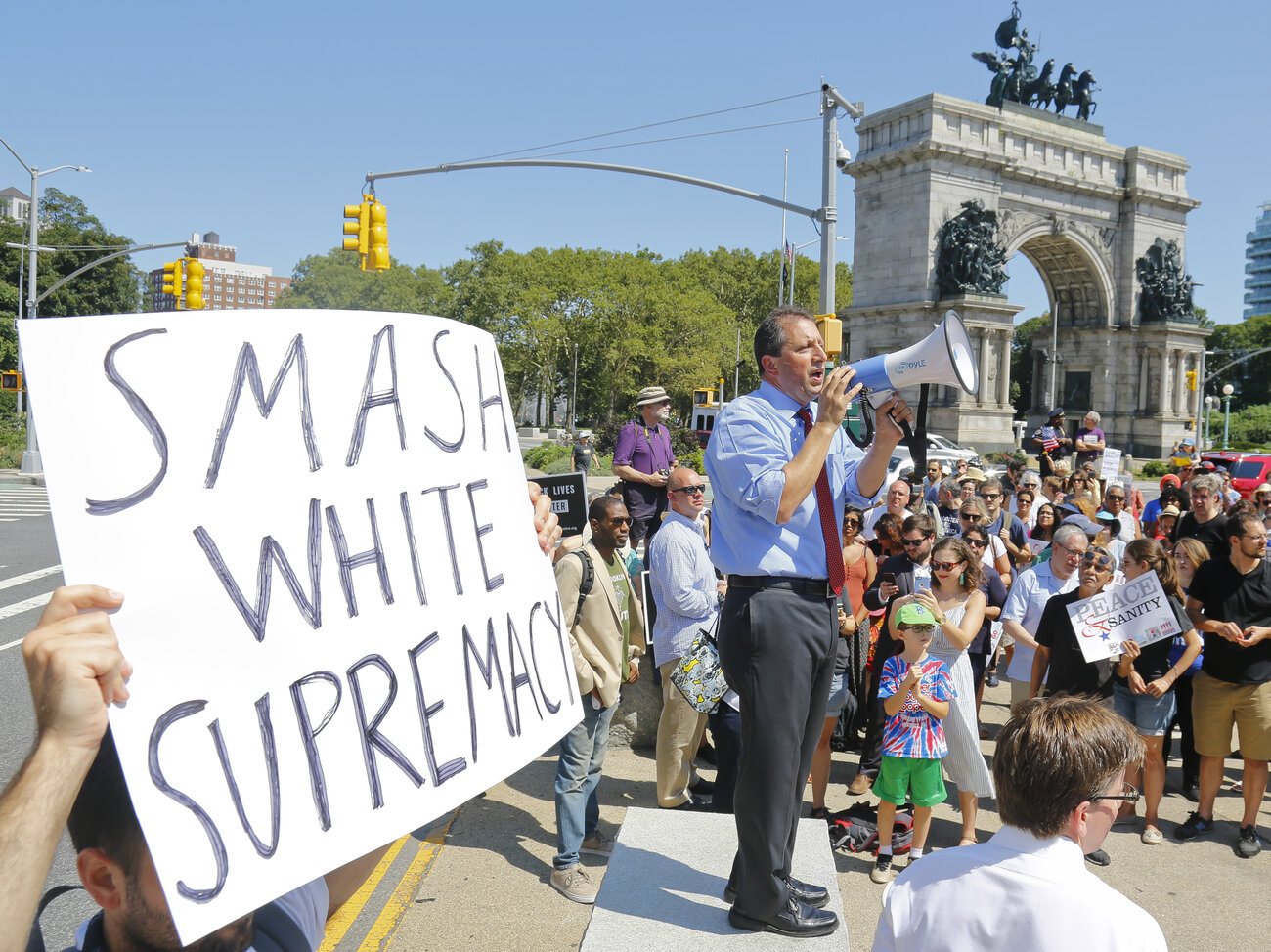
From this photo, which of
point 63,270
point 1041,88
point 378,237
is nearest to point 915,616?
point 378,237

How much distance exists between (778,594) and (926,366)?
89 cm

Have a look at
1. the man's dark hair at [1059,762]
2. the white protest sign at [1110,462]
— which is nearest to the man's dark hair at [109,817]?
the man's dark hair at [1059,762]

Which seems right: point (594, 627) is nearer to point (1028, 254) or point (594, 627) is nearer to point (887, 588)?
point (887, 588)

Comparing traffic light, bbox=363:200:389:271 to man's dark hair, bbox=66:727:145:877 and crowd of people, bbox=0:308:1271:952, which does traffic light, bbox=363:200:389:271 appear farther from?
→ man's dark hair, bbox=66:727:145:877

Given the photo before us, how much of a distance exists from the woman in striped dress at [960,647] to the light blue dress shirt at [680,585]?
1.07 metres

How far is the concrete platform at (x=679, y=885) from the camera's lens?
3199 mm

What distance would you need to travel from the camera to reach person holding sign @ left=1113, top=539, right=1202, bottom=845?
5633 mm

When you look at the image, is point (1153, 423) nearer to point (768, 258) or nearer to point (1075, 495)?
point (768, 258)

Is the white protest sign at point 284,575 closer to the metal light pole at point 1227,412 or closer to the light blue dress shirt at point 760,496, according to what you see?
the light blue dress shirt at point 760,496

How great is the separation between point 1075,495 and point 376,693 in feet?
33.0

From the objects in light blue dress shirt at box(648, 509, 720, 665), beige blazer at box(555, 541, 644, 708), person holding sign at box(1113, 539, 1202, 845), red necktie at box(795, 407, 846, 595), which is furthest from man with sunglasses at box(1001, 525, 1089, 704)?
red necktie at box(795, 407, 846, 595)

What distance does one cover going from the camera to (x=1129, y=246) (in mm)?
47406

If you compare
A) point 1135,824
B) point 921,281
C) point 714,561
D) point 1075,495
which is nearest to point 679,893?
point 714,561

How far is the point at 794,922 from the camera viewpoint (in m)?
3.19
